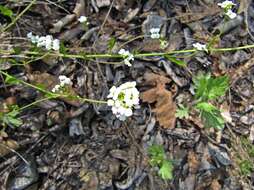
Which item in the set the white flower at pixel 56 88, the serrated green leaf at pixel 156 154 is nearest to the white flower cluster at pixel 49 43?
the white flower at pixel 56 88

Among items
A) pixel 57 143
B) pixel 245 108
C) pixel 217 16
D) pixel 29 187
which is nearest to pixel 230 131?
pixel 245 108

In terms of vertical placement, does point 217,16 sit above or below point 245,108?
above

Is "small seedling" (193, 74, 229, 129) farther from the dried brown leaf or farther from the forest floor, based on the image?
the dried brown leaf

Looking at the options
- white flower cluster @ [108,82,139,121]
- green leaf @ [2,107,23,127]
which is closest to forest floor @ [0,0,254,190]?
green leaf @ [2,107,23,127]

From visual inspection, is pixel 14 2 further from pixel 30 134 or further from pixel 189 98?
pixel 189 98

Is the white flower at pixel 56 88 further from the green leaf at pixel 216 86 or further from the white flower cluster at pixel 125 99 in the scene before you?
the green leaf at pixel 216 86
